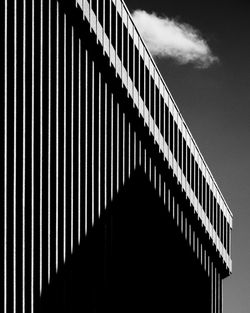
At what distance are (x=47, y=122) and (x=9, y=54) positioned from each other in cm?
303

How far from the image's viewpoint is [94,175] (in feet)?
91.7

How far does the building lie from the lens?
73.7 feet

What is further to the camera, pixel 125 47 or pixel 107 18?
pixel 125 47

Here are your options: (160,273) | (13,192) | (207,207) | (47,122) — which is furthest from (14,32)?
(207,207)

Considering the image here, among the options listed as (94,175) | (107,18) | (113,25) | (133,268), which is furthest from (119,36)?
(133,268)

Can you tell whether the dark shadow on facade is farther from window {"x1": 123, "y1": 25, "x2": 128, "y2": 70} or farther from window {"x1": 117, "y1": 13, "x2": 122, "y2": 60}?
window {"x1": 117, "y1": 13, "x2": 122, "y2": 60}

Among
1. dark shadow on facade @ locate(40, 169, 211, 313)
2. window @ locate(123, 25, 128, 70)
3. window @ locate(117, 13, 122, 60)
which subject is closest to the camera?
dark shadow on facade @ locate(40, 169, 211, 313)

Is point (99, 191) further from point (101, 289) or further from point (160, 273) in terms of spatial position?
point (160, 273)

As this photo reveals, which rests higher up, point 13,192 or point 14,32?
point 14,32

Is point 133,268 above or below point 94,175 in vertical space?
below

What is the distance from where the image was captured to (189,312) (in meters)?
39.0

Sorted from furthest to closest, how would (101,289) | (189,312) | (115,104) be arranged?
(189,312) → (115,104) → (101,289)

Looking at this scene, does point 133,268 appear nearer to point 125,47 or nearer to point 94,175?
point 94,175

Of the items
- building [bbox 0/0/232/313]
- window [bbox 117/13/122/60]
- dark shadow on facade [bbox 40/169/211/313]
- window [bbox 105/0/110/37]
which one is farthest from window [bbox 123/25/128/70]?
dark shadow on facade [bbox 40/169/211/313]
